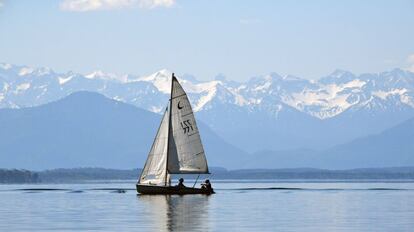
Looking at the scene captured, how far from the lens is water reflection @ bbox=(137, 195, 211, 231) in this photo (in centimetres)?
7606

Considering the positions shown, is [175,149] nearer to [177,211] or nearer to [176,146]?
[176,146]

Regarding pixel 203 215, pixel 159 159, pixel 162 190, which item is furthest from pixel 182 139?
pixel 203 215

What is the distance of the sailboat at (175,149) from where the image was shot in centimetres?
12412

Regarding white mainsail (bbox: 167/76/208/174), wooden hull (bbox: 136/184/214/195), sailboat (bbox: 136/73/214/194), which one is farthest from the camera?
white mainsail (bbox: 167/76/208/174)

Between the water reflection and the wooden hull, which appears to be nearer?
the water reflection

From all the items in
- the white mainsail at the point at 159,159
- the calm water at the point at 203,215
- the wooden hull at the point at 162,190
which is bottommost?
the calm water at the point at 203,215

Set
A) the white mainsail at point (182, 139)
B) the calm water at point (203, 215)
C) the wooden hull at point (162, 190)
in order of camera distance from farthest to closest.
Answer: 1. the white mainsail at point (182, 139)
2. the wooden hull at point (162, 190)
3. the calm water at point (203, 215)

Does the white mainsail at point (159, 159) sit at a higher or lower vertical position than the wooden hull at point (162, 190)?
higher

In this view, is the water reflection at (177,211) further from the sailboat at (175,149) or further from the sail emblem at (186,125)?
the sail emblem at (186,125)

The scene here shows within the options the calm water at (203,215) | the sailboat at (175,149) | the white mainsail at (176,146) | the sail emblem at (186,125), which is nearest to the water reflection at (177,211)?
the calm water at (203,215)

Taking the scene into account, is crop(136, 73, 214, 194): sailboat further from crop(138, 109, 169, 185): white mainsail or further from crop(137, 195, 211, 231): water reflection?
crop(137, 195, 211, 231): water reflection

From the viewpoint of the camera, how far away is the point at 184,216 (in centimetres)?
8581

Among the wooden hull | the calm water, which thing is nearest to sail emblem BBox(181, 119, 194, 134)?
the wooden hull

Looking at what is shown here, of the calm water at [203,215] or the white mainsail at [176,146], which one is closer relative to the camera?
the calm water at [203,215]
